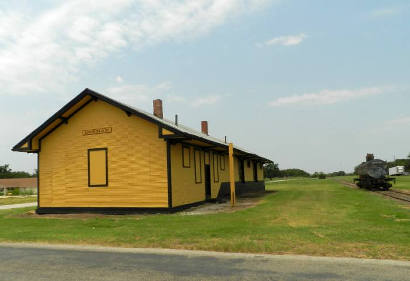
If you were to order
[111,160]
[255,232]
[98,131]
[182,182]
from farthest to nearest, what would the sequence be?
[98,131] < [182,182] < [111,160] < [255,232]

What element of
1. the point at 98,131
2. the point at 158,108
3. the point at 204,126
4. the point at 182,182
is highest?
the point at 204,126

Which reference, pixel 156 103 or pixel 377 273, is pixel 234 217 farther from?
pixel 156 103

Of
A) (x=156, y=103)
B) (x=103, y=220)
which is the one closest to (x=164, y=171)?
(x=103, y=220)

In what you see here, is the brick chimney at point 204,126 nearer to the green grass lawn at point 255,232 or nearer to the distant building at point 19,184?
the green grass lawn at point 255,232

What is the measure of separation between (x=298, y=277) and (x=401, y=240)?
419 centimetres

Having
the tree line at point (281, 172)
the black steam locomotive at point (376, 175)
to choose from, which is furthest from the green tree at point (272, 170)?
the black steam locomotive at point (376, 175)

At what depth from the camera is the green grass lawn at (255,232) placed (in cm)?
826

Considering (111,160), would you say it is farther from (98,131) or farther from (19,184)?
(19,184)

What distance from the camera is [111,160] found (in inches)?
691

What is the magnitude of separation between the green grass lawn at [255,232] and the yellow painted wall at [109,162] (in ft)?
8.10

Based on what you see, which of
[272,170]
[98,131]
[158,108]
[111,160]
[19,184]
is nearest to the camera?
[111,160]

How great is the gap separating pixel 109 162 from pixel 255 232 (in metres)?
9.67

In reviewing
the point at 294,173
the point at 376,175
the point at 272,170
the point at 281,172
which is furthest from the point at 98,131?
the point at 294,173

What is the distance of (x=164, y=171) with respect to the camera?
16391mm
